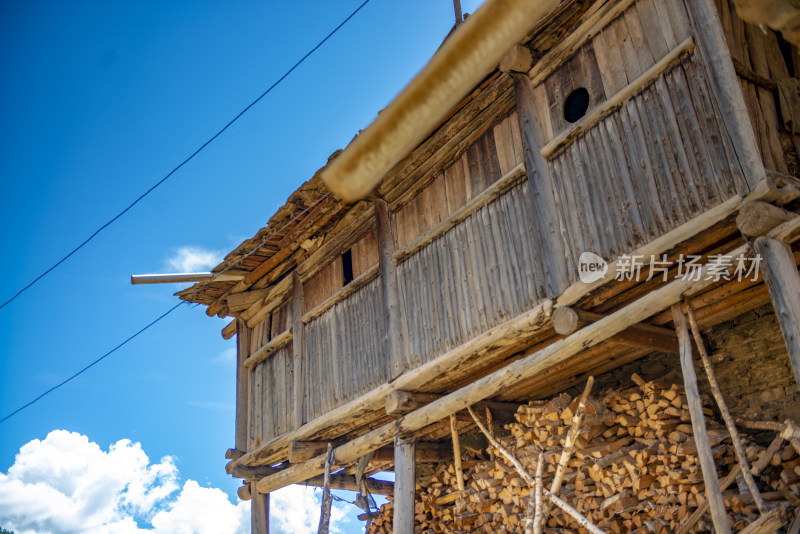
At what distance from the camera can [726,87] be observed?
515 centimetres

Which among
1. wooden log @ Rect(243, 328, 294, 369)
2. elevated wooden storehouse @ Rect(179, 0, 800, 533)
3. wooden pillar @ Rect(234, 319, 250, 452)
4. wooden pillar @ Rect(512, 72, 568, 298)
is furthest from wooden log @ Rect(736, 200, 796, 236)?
wooden pillar @ Rect(234, 319, 250, 452)

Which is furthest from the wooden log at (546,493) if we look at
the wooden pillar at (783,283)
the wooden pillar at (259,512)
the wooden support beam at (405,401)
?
the wooden pillar at (259,512)

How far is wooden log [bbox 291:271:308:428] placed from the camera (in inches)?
372

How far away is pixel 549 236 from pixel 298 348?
4658mm

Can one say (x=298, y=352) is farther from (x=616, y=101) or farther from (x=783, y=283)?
(x=783, y=283)

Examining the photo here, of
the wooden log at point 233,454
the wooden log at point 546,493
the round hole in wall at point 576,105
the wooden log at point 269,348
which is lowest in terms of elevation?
the wooden log at point 546,493

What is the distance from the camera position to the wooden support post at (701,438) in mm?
4895

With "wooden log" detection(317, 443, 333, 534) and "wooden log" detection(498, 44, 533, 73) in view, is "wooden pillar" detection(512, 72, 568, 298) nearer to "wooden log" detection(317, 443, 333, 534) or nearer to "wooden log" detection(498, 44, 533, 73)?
"wooden log" detection(498, 44, 533, 73)

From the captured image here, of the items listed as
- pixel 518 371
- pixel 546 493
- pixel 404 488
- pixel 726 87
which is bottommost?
pixel 546 493

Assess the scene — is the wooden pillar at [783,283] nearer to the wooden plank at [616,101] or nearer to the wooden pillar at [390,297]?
the wooden plank at [616,101]

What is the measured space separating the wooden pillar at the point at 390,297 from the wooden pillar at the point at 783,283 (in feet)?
13.3

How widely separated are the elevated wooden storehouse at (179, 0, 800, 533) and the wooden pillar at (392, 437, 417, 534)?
0.8 inches

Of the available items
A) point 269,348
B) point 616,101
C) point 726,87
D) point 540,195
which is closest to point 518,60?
point 616,101

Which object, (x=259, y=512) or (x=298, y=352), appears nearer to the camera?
(x=298, y=352)
